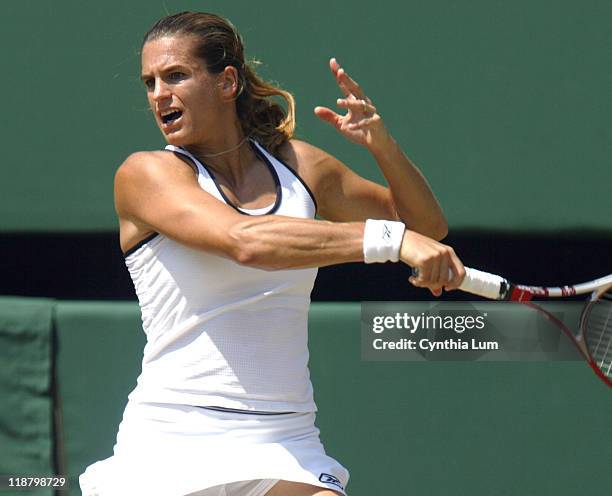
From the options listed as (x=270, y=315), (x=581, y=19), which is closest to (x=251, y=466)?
(x=270, y=315)

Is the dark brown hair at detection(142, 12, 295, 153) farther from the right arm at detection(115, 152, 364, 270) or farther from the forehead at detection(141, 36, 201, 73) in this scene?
the right arm at detection(115, 152, 364, 270)

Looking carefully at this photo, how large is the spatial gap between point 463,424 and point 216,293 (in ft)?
5.06

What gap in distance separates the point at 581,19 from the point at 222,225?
6.01ft

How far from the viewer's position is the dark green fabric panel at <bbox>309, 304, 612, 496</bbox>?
3586mm

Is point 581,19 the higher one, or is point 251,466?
point 581,19

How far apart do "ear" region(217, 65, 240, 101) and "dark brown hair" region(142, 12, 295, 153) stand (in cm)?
1

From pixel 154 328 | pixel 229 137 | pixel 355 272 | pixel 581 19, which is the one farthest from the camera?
pixel 355 272

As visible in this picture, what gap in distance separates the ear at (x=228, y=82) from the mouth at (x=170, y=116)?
128mm

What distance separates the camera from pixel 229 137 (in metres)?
2.50

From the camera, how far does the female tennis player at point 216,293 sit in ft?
6.99

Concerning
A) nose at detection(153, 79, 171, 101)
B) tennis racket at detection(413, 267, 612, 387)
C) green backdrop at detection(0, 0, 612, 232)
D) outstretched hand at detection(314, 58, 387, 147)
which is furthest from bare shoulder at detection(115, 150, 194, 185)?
green backdrop at detection(0, 0, 612, 232)

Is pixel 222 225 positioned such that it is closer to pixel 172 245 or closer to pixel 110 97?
pixel 172 245

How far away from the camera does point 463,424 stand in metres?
3.60

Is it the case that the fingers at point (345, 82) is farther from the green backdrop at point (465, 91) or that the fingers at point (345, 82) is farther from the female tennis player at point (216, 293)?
the green backdrop at point (465, 91)
